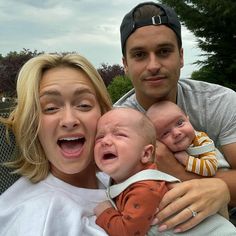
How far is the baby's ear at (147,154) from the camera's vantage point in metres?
2.21

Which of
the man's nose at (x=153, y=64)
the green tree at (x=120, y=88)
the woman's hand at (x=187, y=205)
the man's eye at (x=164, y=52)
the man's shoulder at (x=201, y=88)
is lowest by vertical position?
the green tree at (x=120, y=88)

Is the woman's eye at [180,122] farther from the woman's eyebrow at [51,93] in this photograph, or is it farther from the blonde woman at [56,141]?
the woman's eyebrow at [51,93]

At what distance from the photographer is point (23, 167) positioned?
230 cm

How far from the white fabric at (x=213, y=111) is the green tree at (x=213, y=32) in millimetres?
12249

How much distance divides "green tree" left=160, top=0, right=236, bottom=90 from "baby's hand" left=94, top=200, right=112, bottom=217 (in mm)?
13778

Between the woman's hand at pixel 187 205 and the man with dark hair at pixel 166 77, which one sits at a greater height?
the man with dark hair at pixel 166 77

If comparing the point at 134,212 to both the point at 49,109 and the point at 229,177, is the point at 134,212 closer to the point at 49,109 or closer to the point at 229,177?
the point at 49,109

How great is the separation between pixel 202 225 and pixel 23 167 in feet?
3.37

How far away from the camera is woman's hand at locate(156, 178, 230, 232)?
2137mm

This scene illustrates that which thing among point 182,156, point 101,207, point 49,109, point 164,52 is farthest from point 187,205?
point 164,52

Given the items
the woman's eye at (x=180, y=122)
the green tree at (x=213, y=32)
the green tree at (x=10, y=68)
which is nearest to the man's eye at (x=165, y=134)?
the woman's eye at (x=180, y=122)

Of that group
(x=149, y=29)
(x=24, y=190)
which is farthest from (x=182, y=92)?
(x=24, y=190)

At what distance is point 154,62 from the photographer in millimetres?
3197

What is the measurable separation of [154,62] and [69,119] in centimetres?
129
